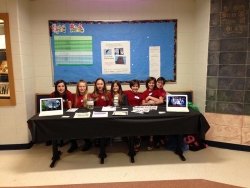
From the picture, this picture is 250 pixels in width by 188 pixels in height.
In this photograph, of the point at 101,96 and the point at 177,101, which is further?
the point at 101,96

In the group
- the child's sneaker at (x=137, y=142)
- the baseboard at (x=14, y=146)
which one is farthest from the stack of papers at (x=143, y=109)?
the baseboard at (x=14, y=146)

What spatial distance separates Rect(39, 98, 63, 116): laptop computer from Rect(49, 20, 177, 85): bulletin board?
1047 mm

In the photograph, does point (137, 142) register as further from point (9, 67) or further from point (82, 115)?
point (9, 67)

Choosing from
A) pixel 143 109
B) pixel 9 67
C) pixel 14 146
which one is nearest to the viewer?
pixel 143 109

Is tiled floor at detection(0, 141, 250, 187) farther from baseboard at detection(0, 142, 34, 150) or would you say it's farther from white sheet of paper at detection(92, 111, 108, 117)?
white sheet of paper at detection(92, 111, 108, 117)

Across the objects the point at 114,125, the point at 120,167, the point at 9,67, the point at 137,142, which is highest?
the point at 9,67

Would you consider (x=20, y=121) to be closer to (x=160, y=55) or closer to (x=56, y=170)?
(x=56, y=170)

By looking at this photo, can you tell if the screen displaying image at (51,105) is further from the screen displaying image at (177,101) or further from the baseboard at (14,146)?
the screen displaying image at (177,101)

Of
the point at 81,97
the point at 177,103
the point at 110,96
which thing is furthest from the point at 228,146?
the point at 81,97

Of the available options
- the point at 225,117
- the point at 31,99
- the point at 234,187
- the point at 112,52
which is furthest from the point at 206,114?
the point at 31,99

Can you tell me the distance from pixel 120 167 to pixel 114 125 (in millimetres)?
578

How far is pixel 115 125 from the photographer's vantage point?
265cm

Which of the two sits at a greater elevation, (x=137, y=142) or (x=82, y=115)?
(x=82, y=115)

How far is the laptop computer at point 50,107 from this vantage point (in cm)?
275
